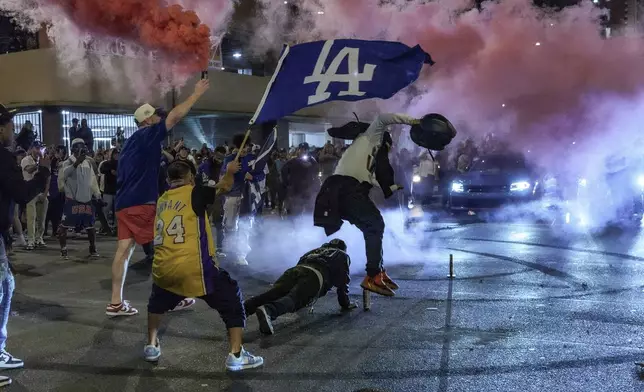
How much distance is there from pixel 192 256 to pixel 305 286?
1.54 metres

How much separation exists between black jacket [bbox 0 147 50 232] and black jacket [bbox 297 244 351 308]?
2607 millimetres

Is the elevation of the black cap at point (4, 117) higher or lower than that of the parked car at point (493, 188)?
higher

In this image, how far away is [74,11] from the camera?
9.91m

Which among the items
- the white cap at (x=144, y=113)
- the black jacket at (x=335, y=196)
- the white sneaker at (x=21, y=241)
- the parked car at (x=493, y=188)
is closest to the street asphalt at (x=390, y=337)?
the black jacket at (x=335, y=196)

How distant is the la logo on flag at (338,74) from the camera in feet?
21.8

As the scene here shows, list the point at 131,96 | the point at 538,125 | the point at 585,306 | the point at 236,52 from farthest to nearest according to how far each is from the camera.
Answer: the point at 236,52
the point at 131,96
the point at 538,125
the point at 585,306

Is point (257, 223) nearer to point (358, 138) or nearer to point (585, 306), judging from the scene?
point (358, 138)

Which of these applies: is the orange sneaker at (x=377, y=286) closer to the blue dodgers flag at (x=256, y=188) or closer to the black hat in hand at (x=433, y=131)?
the black hat in hand at (x=433, y=131)

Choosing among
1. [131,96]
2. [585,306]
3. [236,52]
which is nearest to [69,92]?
[131,96]

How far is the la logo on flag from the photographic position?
6652mm

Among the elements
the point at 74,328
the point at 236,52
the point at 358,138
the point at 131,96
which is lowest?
the point at 74,328

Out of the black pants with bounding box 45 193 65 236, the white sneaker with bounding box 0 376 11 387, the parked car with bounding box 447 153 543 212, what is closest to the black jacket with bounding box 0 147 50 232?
the white sneaker with bounding box 0 376 11 387

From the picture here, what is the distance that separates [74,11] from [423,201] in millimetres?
11460

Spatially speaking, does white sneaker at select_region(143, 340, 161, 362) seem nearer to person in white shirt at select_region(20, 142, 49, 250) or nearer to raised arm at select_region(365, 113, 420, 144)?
raised arm at select_region(365, 113, 420, 144)
